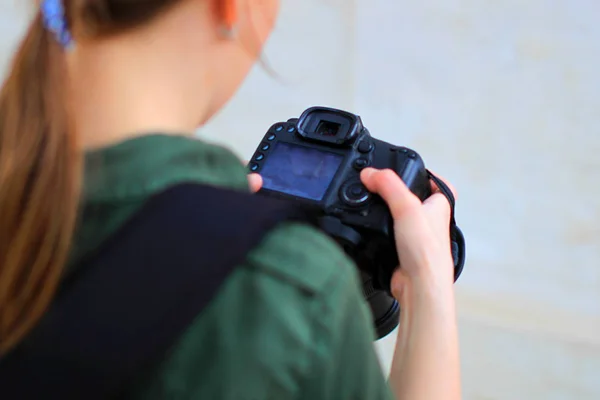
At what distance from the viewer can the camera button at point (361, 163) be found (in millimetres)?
581

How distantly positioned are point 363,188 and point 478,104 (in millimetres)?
924

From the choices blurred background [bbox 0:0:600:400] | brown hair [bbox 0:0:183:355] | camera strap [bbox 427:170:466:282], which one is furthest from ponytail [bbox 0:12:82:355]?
blurred background [bbox 0:0:600:400]

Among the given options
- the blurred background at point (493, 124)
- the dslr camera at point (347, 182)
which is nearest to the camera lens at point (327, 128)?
the dslr camera at point (347, 182)

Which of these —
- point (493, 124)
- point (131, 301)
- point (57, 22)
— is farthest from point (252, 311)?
point (493, 124)

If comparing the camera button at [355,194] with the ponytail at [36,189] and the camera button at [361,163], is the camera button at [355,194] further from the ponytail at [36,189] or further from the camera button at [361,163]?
the ponytail at [36,189]

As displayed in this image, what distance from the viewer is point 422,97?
1439 millimetres

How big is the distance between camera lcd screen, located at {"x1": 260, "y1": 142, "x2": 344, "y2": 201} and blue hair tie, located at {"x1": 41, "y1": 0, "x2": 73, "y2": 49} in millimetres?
276

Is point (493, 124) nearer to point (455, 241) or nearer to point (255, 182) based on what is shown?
point (455, 241)

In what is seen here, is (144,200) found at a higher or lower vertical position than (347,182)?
lower

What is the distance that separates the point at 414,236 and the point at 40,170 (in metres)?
0.28

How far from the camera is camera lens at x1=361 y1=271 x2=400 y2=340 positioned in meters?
0.59

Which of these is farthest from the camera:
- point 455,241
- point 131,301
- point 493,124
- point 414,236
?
point 493,124

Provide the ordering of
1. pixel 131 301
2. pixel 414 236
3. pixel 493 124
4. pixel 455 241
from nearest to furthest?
pixel 131 301
pixel 414 236
pixel 455 241
pixel 493 124

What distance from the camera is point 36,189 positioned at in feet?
1.05
